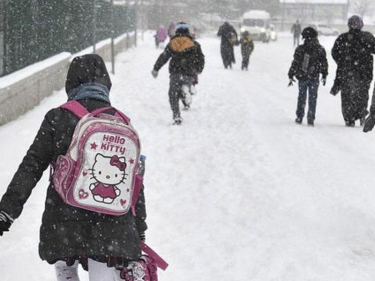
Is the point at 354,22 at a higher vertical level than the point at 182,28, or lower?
higher

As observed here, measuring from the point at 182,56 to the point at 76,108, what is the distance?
857 cm

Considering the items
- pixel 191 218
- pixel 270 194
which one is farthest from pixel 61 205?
Result: pixel 270 194

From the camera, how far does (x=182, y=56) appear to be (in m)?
11.5

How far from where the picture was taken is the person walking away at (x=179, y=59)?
449 inches

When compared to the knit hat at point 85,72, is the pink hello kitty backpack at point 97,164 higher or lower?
lower

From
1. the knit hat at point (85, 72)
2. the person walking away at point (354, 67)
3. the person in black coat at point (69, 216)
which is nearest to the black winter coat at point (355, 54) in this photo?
the person walking away at point (354, 67)

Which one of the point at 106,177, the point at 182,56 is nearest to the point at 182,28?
the point at 182,56

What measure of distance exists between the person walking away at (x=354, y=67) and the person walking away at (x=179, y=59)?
2318mm

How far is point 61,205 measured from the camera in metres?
3.00

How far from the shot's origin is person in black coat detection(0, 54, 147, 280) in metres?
2.94

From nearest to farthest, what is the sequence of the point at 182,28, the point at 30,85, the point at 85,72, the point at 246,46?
the point at 85,72
the point at 182,28
the point at 30,85
the point at 246,46

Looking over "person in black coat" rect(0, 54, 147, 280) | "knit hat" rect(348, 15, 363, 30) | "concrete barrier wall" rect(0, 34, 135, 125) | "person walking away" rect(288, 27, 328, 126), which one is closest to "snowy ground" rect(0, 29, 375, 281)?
"concrete barrier wall" rect(0, 34, 135, 125)

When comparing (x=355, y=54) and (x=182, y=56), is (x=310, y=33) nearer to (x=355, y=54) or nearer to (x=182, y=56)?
(x=355, y=54)

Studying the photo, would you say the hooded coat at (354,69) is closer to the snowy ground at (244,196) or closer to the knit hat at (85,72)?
the snowy ground at (244,196)
